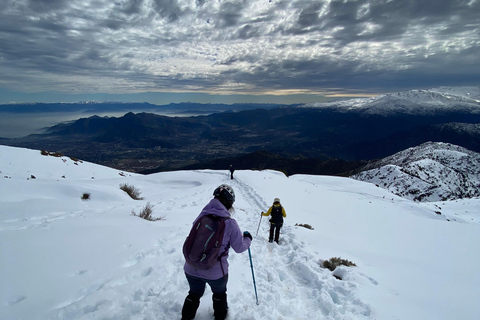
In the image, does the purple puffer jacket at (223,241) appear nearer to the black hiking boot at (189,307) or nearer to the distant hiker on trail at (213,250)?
the distant hiker on trail at (213,250)

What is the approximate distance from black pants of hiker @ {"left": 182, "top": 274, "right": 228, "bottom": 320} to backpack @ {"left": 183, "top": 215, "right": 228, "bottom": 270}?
17.0 inches

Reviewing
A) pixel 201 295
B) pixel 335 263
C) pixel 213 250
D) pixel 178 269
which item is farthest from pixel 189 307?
pixel 335 263

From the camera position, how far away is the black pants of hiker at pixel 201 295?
3.70 metres

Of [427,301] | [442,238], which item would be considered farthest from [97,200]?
[442,238]

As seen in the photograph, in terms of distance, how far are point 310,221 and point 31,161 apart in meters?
25.3

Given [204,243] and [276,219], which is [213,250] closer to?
Answer: [204,243]

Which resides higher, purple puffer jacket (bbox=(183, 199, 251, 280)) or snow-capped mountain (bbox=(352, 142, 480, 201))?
purple puffer jacket (bbox=(183, 199, 251, 280))

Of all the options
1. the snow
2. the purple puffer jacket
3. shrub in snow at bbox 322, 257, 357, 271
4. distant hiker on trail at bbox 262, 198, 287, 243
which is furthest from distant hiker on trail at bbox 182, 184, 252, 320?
distant hiker on trail at bbox 262, 198, 287, 243

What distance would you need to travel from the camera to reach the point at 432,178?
72.0 meters

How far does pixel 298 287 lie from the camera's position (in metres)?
5.83

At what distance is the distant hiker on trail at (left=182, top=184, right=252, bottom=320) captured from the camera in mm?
3402

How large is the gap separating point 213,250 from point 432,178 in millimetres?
93309

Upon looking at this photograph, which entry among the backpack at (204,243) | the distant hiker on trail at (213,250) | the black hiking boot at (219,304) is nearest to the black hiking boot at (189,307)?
the distant hiker on trail at (213,250)

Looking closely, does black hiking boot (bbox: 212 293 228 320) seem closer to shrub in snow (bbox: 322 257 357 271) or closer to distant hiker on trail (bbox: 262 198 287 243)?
shrub in snow (bbox: 322 257 357 271)
